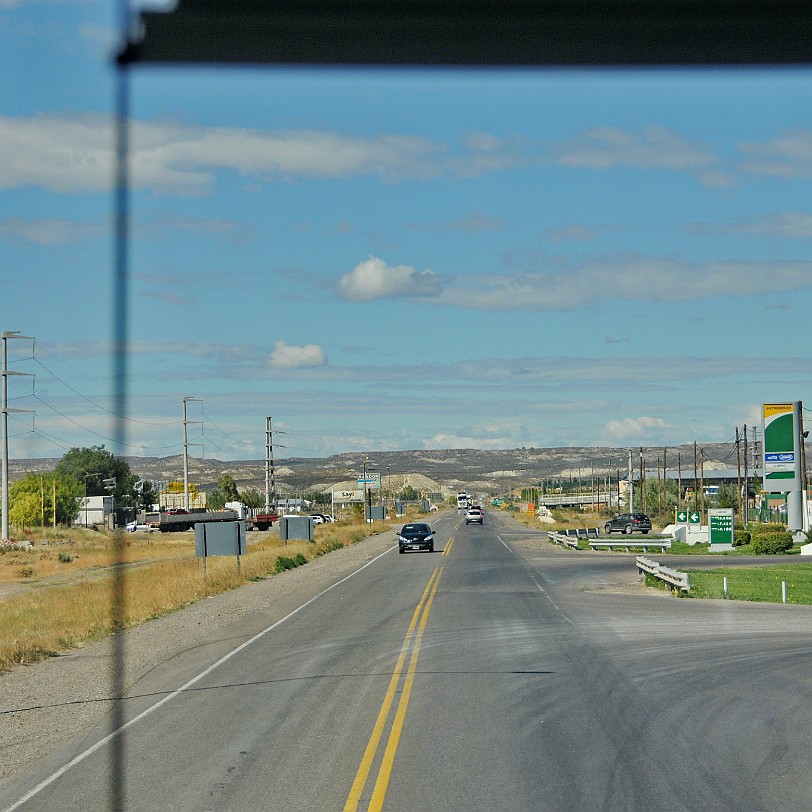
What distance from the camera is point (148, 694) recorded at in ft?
51.6

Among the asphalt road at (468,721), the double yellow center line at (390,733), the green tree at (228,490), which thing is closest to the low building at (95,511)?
the green tree at (228,490)

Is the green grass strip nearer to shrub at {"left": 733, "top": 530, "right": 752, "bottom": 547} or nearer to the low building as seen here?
shrub at {"left": 733, "top": 530, "right": 752, "bottom": 547}

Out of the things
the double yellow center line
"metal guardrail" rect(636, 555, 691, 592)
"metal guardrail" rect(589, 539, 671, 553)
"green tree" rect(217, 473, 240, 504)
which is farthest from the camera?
"green tree" rect(217, 473, 240, 504)

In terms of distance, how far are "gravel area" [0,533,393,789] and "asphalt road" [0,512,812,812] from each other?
1.86 ft

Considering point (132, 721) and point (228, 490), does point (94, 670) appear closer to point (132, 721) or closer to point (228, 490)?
point (132, 721)

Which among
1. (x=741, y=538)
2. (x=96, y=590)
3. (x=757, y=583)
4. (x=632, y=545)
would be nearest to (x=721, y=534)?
(x=632, y=545)

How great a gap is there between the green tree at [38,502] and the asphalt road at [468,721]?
110375 mm

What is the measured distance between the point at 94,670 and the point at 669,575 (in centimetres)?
1978

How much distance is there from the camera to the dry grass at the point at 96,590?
Result: 936 inches

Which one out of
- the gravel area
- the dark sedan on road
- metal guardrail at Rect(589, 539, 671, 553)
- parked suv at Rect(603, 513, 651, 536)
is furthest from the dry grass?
parked suv at Rect(603, 513, 651, 536)

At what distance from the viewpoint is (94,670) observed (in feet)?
62.1

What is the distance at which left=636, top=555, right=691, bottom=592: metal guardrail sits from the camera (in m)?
31.2

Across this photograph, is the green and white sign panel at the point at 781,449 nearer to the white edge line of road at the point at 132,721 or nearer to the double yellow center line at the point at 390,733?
the white edge line of road at the point at 132,721

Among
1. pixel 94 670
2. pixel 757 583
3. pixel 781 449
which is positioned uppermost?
pixel 781 449
